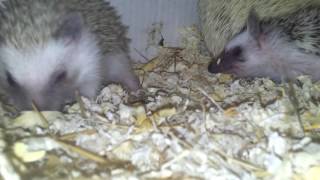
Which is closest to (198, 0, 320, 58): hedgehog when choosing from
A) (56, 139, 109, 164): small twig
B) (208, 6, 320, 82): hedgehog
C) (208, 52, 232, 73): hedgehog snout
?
(208, 6, 320, 82): hedgehog

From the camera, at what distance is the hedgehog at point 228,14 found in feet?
13.6

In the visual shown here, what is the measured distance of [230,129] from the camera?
2.90 m

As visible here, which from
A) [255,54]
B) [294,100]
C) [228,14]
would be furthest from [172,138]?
[228,14]

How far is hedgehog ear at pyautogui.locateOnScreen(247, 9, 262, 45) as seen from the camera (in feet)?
13.4

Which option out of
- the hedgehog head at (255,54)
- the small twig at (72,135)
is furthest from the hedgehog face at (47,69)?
the hedgehog head at (255,54)

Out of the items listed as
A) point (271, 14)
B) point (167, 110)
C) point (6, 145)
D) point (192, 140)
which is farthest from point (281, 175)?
point (271, 14)

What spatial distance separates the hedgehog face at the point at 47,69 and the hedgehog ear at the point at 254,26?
130 cm

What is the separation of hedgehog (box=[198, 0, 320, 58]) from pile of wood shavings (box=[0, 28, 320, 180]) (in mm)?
779

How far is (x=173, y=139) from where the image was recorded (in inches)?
106

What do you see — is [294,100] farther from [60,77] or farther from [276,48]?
[60,77]

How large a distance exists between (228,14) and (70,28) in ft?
5.11

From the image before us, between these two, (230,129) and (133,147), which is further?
→ (230,129)

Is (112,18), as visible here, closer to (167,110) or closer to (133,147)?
(167,110)

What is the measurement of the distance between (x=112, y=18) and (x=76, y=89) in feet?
2.82
